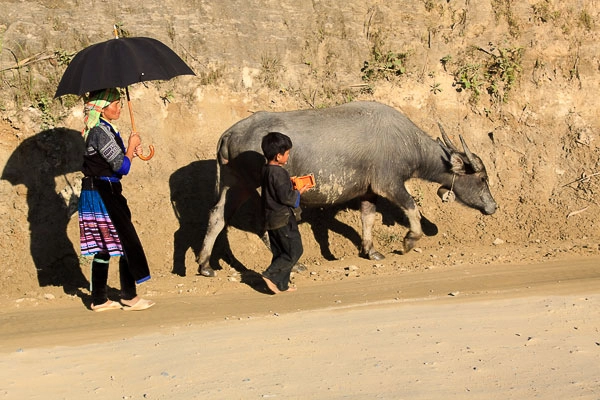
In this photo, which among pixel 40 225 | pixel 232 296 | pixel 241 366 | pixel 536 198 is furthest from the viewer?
pixel 536 198

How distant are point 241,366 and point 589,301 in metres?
3.12

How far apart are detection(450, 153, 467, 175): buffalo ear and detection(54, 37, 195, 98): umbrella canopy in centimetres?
435

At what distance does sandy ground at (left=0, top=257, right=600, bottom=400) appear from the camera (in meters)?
4.52

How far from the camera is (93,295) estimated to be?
728 centimetres

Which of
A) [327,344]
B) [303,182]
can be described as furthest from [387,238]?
[327,344]

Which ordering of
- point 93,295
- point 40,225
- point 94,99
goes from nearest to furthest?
point 94,99 < point 93,295 < point 40,225

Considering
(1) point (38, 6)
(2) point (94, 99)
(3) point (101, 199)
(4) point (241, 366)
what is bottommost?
(4) point (241, 366)

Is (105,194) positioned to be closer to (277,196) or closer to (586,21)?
(277,196)

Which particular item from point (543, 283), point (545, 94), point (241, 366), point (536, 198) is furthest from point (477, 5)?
point (241, 366)

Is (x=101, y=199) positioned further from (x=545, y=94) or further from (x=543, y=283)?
(x=545, y=94)

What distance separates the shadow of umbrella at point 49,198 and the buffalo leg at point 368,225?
11.9ft

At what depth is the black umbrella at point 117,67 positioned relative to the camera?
6441mm

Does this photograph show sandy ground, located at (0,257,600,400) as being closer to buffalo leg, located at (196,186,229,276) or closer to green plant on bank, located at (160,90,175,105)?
buffalo leg, located at (196,186,229,276)

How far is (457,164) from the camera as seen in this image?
396 inches
